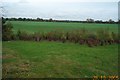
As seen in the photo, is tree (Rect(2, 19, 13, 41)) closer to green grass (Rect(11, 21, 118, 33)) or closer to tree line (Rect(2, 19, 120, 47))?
tree line (Rect(2, 19, 120, 47))

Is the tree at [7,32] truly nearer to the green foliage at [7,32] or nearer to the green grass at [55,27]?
the green foliage at [7,32]

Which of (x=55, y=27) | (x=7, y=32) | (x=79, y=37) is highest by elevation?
(x=55, y=27)

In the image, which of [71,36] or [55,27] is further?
[55,27]

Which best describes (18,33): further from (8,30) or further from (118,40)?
(118,40)

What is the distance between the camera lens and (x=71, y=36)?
24.8m

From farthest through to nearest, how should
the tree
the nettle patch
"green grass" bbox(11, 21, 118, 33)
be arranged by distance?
"green grass" bbox(11, 21, 118, 33) < the tree < the nettle patch

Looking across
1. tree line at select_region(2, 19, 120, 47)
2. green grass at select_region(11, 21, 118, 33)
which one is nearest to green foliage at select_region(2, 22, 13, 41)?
tree line at select_region(2, 19, 120, 47)

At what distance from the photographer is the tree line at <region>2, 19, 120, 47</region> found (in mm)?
23516

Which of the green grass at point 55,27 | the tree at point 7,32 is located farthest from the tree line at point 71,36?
the green grass at point 55,27

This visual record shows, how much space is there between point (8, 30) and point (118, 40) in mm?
12257

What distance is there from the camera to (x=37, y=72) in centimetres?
992

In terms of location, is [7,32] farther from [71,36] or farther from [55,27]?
[55,27]

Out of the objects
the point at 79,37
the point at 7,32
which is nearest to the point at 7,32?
the point at 7,32

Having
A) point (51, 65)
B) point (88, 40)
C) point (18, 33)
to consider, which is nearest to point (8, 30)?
point (18, 33)
